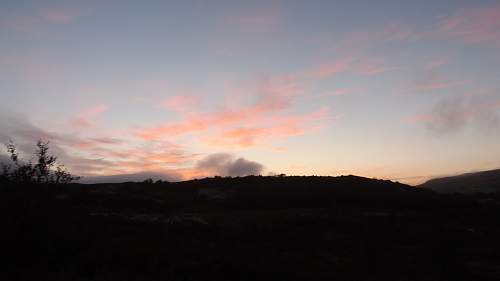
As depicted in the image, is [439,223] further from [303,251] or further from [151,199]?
[151,199]

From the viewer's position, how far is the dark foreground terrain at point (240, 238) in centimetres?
1376

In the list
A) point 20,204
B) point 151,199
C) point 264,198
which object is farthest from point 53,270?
point 264,198

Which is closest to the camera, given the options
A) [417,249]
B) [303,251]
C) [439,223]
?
[303,251]

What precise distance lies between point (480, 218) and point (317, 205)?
14.3m

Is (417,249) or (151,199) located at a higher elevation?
(151,199)

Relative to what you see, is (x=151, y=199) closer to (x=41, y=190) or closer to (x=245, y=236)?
(x=245, y=236)

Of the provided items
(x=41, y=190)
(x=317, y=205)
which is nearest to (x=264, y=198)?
(x=317, y=205)

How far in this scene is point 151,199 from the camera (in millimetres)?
37969

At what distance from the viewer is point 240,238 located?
21.7 meters

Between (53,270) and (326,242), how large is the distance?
14.6 meters

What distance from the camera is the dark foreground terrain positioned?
1376cm

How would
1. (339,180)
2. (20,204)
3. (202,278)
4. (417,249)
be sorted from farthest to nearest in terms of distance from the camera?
(339,180)
(417,249)
(20,204)
(202,278)

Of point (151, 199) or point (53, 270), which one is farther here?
point (151, 199)

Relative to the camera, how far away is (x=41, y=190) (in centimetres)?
1559
